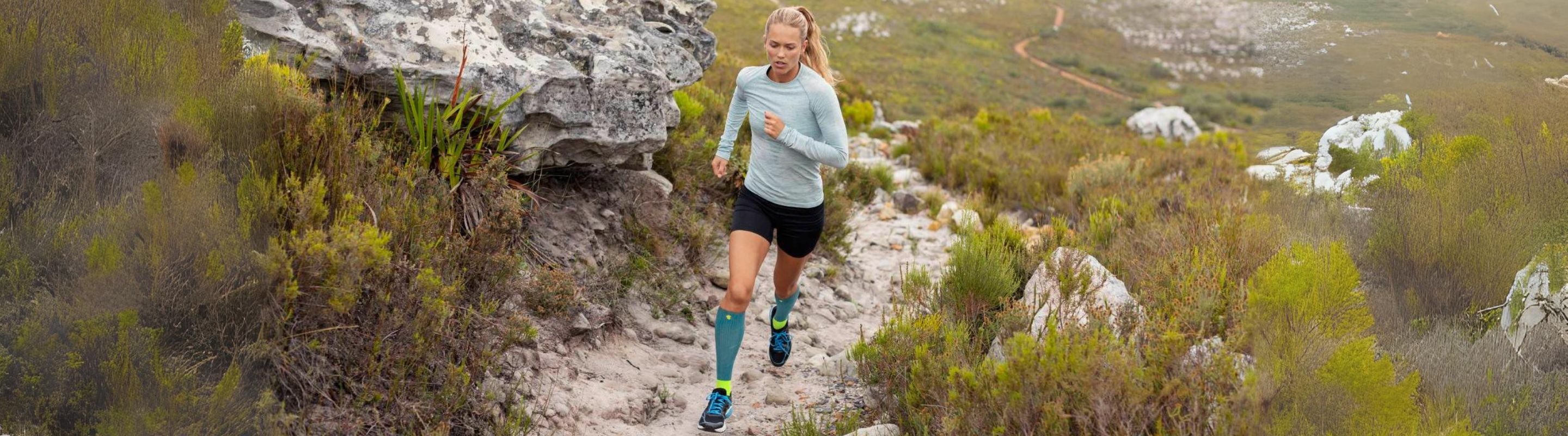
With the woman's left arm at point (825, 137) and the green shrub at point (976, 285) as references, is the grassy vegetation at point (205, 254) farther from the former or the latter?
the green shrub at point (976, 285)

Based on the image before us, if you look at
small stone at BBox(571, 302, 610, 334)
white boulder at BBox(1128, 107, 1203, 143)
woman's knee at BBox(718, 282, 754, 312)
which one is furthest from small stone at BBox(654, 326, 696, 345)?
white boulder at BBox(1128, 107, 1203, 143)

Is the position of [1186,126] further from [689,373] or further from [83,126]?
[83,126]

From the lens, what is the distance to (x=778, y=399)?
473cm

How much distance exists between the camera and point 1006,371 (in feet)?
10.4

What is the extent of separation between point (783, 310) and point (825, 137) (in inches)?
45.2

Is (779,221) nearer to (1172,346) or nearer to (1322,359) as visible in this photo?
(1172,346)

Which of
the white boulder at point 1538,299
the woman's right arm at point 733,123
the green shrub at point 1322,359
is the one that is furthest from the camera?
the woman's right arm at point 733,123

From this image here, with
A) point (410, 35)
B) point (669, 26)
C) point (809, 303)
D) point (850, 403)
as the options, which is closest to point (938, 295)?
point (850, 403)

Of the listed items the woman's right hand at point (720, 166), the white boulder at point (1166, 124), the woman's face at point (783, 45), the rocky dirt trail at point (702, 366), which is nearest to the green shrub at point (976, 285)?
the rocky dirt trail at point (702, 366)

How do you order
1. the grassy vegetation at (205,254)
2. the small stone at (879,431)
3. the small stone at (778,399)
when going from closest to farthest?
the grassy vegetation at (205,254), the small stone at (879,431), the small stone at (778,399)

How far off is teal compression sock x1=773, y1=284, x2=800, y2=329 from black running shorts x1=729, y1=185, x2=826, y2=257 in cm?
47

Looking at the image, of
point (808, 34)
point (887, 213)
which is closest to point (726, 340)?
point (808, 34)

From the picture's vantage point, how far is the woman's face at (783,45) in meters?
4.06

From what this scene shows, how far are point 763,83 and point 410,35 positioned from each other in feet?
6.44
